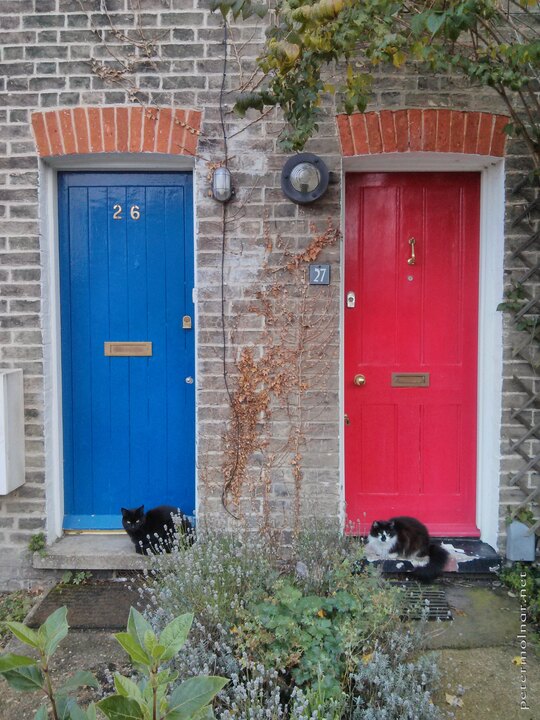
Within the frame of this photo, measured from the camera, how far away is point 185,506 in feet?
13.6

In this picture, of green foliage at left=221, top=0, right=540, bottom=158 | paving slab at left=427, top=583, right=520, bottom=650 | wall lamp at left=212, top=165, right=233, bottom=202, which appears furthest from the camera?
wall lamp at left=212, top=165, right=233, bottom=202

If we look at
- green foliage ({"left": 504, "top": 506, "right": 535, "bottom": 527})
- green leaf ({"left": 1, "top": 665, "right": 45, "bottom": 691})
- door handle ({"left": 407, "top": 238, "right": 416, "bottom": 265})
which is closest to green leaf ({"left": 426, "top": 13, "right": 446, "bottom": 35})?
door handle ({"left": 407, "top": 238, "right": 416, "bottom": 265})

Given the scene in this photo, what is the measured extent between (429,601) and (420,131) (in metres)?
2.95

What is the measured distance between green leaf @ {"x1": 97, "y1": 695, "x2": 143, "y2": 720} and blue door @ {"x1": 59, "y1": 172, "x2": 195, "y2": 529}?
2910 mm

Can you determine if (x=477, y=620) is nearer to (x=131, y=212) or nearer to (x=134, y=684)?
(x=134, y=684)

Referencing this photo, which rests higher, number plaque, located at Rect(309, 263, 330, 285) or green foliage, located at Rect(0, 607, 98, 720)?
number plaque, located at Rect(309, 263, 330, 285)

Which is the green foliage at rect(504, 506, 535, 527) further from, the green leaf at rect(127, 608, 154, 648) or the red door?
the green leaf at rect(127, 608, 154, 648)

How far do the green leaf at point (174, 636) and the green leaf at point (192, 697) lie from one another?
3.3 inches

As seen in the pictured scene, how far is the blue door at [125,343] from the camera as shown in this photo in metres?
4.00

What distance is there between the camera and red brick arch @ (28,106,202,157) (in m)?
3.67

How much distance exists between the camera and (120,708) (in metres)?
1.20

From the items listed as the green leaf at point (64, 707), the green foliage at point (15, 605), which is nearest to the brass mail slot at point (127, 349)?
the green foliage at point (15, 605)

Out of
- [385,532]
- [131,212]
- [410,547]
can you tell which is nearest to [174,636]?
[385,532]

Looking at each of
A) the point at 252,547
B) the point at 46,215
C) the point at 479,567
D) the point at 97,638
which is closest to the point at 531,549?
the point at 479,567
